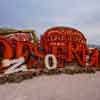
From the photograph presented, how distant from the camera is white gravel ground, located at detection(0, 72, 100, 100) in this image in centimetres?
1551

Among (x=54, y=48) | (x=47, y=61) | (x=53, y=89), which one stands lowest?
(x=53, y=89)

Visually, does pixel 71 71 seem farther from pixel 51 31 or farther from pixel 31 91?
pixel 31 91

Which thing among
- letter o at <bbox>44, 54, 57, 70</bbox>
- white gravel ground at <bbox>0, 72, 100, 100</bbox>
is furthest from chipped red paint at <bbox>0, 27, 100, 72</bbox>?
white gravel ground at <bbox>0, 72, 100, 100</bbox>

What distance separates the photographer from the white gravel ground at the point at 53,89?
611 inches

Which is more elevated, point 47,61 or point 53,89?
point 47,61

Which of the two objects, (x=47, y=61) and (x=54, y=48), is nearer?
(x=47, y=61)

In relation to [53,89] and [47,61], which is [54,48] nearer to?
[47,61]

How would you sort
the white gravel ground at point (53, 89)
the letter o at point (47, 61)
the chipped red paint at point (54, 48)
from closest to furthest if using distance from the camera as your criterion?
the white gravel ground at point (53, 89) < the chipped red paint at point (54, 48) < the letter o at point (47, 61)

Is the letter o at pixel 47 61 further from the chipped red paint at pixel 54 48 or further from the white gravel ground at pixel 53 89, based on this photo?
the white gravel ground at pixel 53 89

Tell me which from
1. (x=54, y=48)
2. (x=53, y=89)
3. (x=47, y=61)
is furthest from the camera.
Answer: (x=54, y=48)

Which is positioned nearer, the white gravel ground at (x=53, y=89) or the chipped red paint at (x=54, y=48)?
the white gravel ground at (x=53, y=89)

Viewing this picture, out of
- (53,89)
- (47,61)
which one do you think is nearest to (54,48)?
(47,61)

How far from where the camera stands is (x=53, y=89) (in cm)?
1742

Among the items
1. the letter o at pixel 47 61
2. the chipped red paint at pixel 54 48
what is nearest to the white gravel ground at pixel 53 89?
the letter o at pixel 47 61
